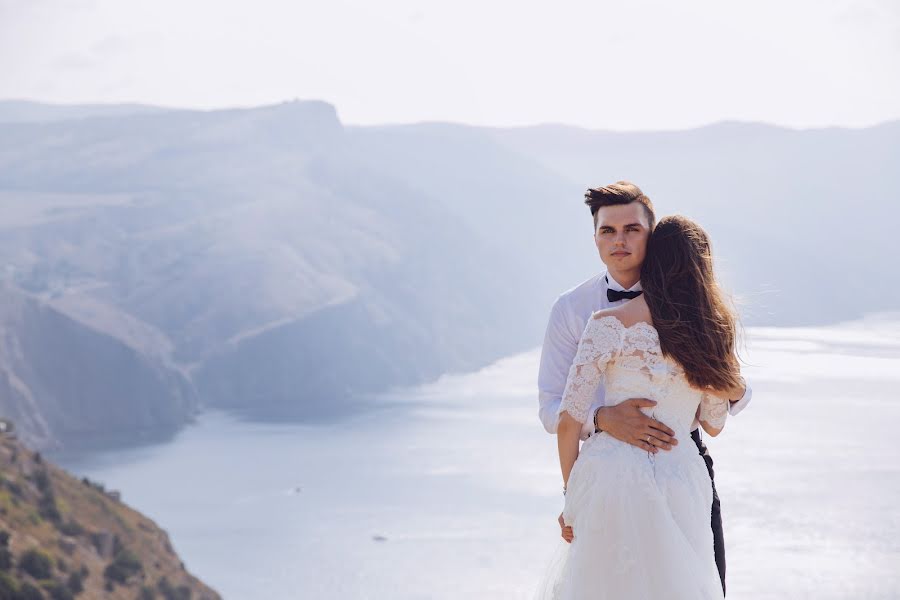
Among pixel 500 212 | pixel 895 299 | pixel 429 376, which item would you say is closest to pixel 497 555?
pixel 429 376

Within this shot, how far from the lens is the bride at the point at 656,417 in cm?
234

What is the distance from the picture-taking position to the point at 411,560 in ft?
146

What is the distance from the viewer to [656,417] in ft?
7.91

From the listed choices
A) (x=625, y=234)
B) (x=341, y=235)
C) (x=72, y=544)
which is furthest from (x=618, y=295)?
(x=341, y=235)

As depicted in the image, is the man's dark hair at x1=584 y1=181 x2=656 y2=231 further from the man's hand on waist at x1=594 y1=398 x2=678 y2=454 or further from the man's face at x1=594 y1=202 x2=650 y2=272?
the man's hand on waist at x1=594 y1=398 x2=678 y2=454

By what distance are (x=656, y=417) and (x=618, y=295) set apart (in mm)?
292

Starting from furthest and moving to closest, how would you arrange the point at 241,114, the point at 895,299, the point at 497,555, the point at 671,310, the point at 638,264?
the point at 241,114
the point at 895,299
the point at 497,555
the point at 638,264
the point at 671,310

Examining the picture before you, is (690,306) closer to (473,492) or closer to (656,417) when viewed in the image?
(656,417)

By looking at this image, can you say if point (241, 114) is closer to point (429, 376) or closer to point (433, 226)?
point (433, 226)

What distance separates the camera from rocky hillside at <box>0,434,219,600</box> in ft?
74.3

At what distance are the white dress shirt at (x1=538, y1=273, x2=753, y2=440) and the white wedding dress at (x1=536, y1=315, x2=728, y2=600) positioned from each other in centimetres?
10

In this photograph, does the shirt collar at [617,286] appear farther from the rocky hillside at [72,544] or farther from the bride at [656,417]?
the rocky hillside at [72,544]

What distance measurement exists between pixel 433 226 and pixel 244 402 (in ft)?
192

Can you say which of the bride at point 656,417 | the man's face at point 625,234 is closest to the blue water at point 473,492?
the bride at point 656,417
